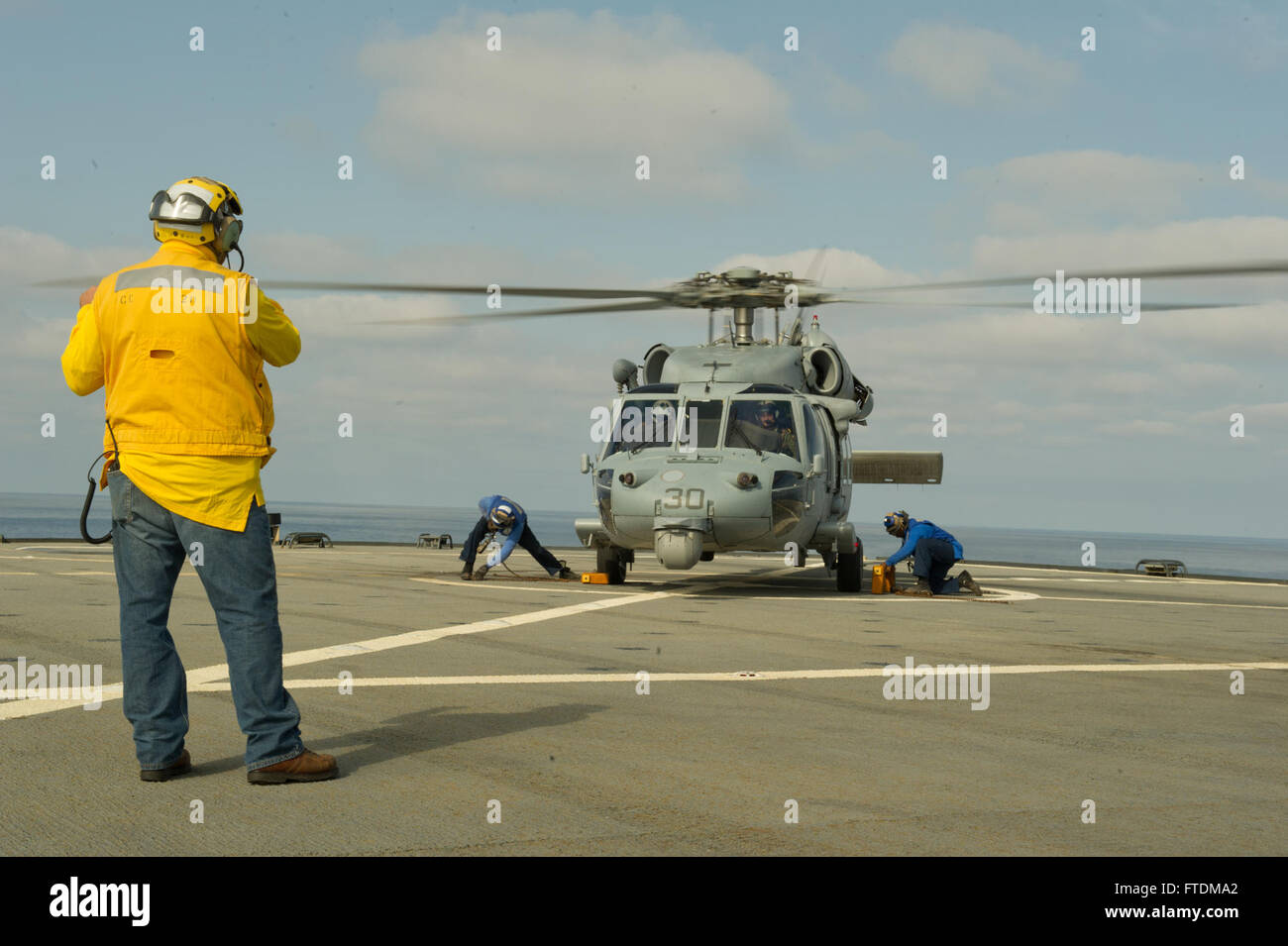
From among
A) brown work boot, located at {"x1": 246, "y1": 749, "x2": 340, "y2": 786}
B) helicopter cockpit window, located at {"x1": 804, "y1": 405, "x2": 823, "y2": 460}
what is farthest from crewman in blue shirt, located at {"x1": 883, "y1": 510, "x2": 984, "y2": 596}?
brown work boot, located at {"x1": 246, "y1": 749, "x2": 340, "y2": 786}

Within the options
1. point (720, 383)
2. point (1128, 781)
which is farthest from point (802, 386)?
point (1128, 781)

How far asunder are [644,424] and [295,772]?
11.8m

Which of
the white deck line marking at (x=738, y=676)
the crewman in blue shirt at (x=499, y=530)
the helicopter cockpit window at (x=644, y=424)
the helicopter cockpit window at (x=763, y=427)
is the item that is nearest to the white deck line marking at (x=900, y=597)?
the helicopter cockpit window at (x=763, y=427)

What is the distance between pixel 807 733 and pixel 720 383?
11.1m

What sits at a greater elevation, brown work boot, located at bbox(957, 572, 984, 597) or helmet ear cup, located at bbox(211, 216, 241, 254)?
helmet ear cup, located at bbox(211, 216, 241, 254)

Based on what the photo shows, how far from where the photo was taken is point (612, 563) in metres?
17.0

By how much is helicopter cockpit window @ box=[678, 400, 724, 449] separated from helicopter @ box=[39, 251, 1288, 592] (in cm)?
1

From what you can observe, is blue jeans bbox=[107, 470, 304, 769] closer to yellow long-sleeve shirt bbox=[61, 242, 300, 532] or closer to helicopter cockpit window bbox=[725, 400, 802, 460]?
yellow long-sleeve shirt bbox=[61, 242, 300, 532]

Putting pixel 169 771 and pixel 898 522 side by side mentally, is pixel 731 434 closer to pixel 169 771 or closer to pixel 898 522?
pixel 898 522

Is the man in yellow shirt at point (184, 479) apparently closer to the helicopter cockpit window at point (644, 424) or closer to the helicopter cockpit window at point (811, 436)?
the helicopter cockpit window at point (644, 424)

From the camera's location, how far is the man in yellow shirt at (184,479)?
15.5ft

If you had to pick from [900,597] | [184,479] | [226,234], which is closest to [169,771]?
[184,479]

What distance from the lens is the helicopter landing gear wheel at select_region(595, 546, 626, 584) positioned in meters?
17.0
